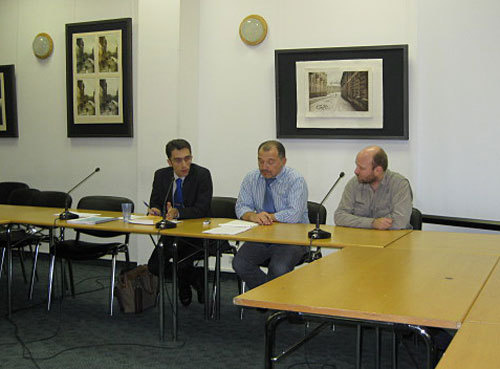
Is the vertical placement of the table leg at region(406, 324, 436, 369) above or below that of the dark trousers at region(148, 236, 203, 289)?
above

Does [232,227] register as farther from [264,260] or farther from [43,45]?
[43,45]

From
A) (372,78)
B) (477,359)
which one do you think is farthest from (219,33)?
(477,359)

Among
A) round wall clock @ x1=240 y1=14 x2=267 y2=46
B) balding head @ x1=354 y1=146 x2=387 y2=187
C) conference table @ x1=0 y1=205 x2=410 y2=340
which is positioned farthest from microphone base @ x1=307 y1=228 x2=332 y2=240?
round wall clock @ x1=240 y1=14 x2=267 y2=46

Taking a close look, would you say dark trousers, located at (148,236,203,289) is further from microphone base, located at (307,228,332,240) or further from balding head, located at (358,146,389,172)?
balding head, located at (358,146,389,172)

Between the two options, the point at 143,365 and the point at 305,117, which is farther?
the point at 305,117

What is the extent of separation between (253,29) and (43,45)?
2.50 meters

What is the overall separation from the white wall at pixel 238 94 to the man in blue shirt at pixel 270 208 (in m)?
1.05

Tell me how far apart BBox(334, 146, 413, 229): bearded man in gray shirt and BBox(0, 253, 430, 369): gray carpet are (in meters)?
0.73

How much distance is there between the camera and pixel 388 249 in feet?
11.0

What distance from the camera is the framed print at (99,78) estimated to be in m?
6.36

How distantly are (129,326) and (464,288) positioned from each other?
8.44ft

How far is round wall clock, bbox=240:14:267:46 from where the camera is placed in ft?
18.6

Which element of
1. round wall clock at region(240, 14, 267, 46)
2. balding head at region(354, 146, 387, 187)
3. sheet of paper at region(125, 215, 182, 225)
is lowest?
Result: sheet of paper at region(125, 215, 182, 225)

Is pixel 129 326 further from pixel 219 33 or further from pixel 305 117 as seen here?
pixel 219 33
